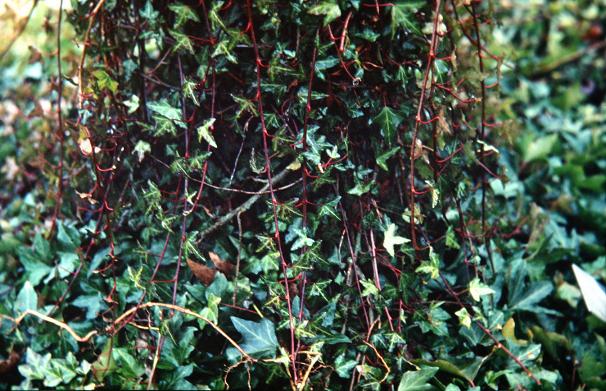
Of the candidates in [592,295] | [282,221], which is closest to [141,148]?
[282,221]

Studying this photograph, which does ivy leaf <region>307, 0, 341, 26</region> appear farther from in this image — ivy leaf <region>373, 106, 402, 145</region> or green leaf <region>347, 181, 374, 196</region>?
green leaf <region>347, 181, 374, 196</region>

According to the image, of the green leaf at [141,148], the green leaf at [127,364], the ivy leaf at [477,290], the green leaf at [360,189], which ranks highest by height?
the green leaf at [141,148]

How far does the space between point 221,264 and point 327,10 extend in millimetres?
752

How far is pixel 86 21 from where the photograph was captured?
1.66 meters

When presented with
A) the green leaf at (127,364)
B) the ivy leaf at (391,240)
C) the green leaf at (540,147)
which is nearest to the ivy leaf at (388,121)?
the ivy leaf at (391,240)

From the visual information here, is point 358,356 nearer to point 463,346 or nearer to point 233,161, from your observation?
point 463,346

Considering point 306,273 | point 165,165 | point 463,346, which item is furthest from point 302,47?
point 463,346

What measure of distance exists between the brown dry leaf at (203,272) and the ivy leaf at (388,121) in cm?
62

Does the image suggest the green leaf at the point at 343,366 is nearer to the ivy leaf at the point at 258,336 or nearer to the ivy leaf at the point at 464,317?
the ivy leaf at the point at 258,336

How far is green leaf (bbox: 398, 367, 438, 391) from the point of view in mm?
1476

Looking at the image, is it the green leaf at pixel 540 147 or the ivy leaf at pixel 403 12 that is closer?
the ivy leaf at pixel 403 12

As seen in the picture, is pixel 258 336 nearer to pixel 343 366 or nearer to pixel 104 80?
pixel 343 366

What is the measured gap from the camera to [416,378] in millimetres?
1479

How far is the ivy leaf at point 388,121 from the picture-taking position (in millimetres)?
1467
